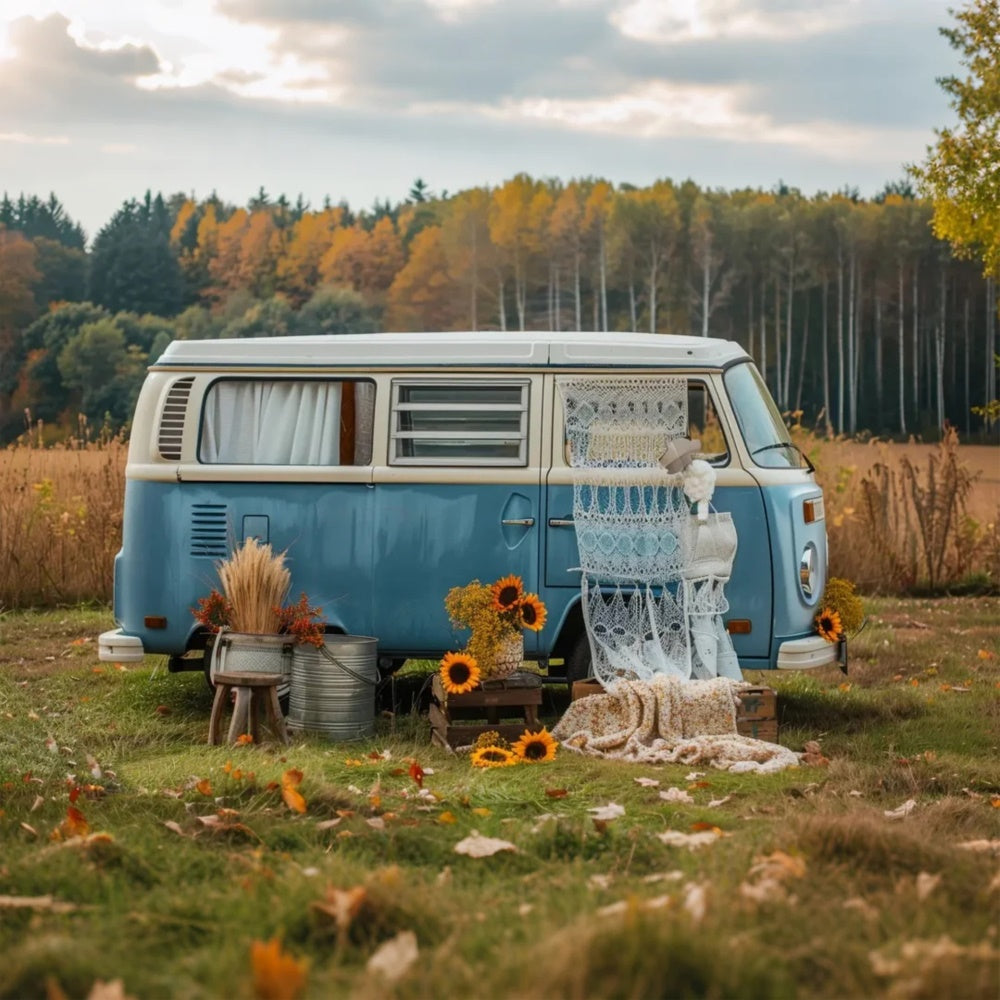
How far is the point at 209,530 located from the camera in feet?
27.1

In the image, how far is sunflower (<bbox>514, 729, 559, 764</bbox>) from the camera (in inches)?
272

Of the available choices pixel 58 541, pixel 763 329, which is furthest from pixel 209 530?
pixel 763 329

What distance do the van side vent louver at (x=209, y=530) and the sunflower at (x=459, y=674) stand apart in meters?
1.70

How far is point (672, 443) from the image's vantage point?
25.9 ft

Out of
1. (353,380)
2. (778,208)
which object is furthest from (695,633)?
(778,208)

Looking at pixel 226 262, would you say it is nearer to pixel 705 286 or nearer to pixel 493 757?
pixel 705 286

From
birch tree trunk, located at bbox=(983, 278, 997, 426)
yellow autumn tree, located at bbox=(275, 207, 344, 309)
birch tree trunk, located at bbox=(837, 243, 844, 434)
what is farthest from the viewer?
yellow autumn tree, located at bbox=(275, 207, 344, 309)

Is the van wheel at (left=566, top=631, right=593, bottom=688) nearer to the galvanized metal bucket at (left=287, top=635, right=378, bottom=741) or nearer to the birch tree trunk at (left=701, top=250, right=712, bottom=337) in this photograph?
the galvanized metal bucket at (left=287, top=635, right=378, bottom=741)

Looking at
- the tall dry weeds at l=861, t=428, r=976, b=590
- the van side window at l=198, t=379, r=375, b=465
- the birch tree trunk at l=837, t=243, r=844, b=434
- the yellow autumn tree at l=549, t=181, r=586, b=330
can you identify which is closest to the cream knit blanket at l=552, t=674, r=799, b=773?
the van side window at l=198, t=379, r=375, b=465

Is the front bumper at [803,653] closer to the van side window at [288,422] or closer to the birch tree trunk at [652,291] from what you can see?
the van side window at [288,422]

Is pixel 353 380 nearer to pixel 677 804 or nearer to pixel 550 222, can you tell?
pixel 677 804

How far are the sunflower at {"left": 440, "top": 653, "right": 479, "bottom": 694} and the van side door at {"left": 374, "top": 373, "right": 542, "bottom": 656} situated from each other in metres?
0.71

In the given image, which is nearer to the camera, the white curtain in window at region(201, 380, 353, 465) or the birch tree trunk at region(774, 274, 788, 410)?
the white curtain in window at region(201, 380, 353, 465)

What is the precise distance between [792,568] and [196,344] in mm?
3761
